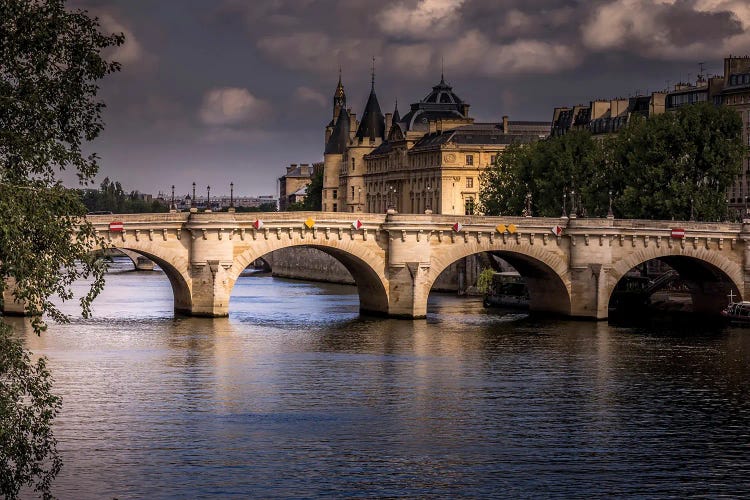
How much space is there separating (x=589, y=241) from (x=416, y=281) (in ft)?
33.8

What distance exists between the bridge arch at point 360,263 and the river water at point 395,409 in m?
3.08

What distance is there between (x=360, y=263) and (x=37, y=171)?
53.6 meters

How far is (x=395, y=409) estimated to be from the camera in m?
49.4

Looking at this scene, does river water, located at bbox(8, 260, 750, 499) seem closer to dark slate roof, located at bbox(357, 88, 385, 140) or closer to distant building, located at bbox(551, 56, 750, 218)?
distant building, located at bbox(551, 56, 750, 218)

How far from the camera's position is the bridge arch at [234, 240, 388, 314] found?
3024 inches

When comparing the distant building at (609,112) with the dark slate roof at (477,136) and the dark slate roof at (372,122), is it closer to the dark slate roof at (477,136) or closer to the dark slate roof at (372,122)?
the dark slate roof at (477,136)

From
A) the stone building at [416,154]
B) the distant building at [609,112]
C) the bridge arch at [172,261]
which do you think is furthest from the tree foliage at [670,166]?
the stone building at [416,154]

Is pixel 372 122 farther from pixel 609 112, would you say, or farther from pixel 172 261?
pixel 172 261

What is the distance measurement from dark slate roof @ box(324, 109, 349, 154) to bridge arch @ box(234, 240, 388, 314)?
11182cm

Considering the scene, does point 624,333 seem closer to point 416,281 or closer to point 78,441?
point 416,281

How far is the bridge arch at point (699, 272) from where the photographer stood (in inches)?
3305

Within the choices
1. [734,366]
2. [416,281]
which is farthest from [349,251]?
[734,366]

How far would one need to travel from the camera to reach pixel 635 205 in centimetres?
9938

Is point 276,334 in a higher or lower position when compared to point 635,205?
lower
